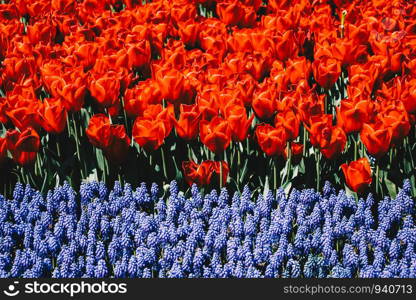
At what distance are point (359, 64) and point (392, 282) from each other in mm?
1676

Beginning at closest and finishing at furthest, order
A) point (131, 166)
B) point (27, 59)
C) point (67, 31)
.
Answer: point (131, 166) < point (27, 59) < point (67, 31)

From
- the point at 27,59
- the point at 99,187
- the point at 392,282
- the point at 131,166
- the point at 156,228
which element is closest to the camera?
the point at 392,282

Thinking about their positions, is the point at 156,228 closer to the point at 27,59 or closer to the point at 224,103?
the point at 224,103

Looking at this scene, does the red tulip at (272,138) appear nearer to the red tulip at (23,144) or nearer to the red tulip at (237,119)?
the red tulip at (237,119)

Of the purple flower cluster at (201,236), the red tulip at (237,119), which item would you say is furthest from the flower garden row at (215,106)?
the purple flower cluster at (201,236)

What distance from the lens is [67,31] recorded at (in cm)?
489

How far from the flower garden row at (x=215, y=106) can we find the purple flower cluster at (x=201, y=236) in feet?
0.74

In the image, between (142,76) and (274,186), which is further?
(142,76)

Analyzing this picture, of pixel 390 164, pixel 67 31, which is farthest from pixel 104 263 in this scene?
pixel 67 31

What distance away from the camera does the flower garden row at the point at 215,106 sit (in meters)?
3.44

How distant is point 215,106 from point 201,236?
72 centimetres

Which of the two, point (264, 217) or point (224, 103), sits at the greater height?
point (224, 103)

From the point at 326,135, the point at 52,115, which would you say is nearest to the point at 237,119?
the point at 326,135

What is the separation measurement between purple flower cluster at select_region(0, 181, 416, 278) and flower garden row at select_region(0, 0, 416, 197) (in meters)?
0.22
